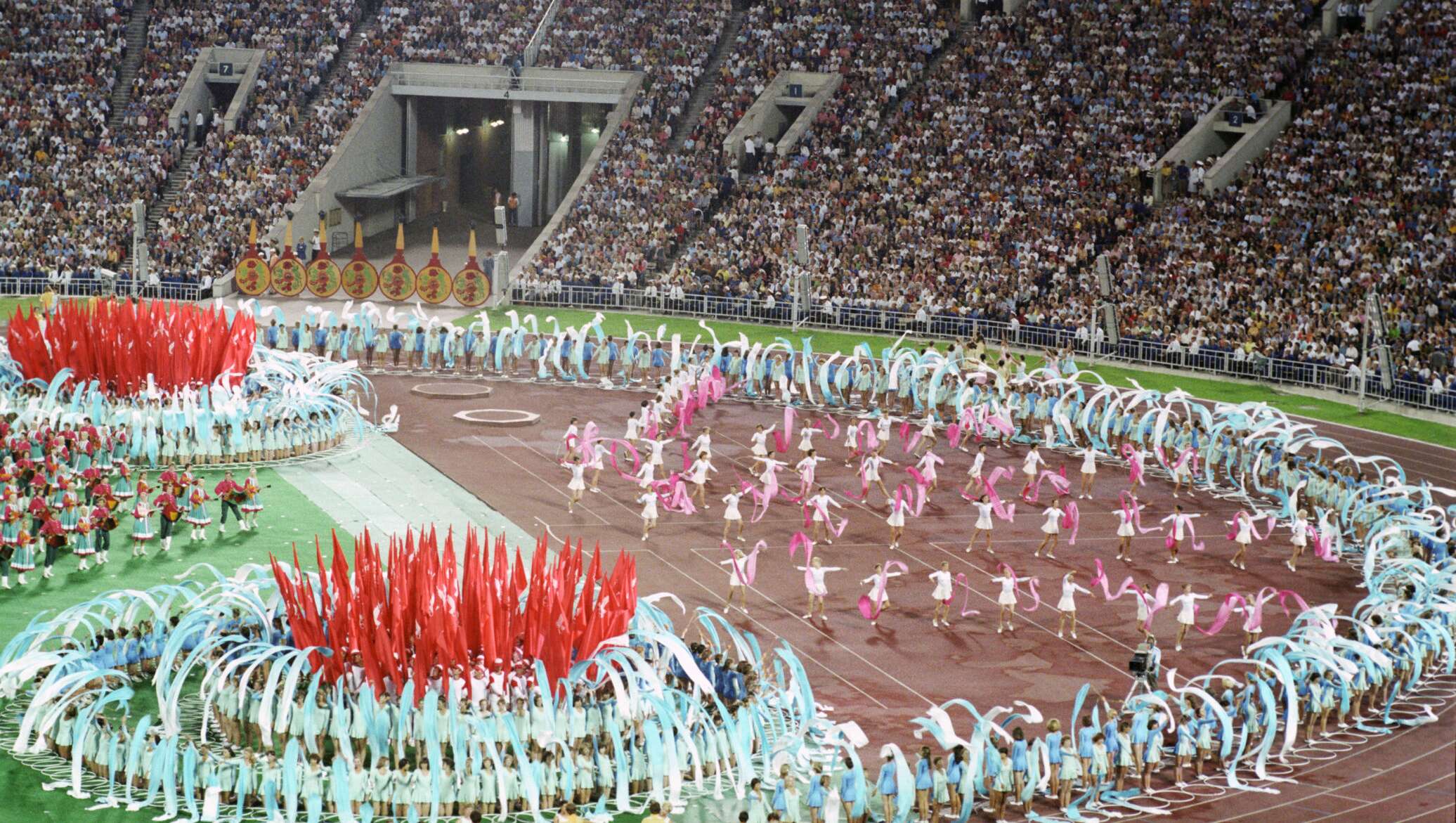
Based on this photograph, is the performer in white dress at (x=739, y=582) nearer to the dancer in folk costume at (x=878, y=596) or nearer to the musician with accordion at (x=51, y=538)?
the dancer in folk costume at (x=878, y=596)

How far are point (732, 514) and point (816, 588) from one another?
376 cm

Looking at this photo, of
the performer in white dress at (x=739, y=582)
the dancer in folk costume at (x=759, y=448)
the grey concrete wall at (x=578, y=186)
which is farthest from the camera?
the grey concrete wall at (x=578, y=186)

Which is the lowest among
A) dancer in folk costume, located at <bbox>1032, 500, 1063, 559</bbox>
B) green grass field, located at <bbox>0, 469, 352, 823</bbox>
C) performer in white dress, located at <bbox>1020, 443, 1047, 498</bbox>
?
green grass field, located at <bbox>0, 469, 352, 823</bbox>

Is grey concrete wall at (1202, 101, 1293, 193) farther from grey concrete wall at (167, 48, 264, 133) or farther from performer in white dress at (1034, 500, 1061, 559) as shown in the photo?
grey concrete wall at (167, 48, 264, 133)

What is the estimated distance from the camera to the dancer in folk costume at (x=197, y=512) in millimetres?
28156

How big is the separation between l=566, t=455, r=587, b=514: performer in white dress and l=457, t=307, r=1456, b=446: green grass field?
39.7 ft

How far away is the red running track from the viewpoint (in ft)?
68.8

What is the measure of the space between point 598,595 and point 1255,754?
771 centimetres

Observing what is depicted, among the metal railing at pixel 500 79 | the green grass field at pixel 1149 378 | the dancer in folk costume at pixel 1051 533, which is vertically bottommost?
the dancer in folk costume at pixel 1051 533

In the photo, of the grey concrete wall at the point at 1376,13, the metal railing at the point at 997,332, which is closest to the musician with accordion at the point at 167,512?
the metal railing at the point at 997,332

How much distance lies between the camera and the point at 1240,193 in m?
47.0

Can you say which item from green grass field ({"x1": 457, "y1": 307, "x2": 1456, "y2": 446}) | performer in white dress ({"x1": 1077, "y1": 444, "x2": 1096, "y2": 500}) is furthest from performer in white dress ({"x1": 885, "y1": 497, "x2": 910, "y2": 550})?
green grass field ({"x1": 457, "y1": 307, "x2": 1456, "y2": 446})

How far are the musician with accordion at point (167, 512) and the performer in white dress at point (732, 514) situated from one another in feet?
27.7

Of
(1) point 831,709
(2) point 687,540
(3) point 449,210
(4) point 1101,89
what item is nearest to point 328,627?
(1) point 831,709
